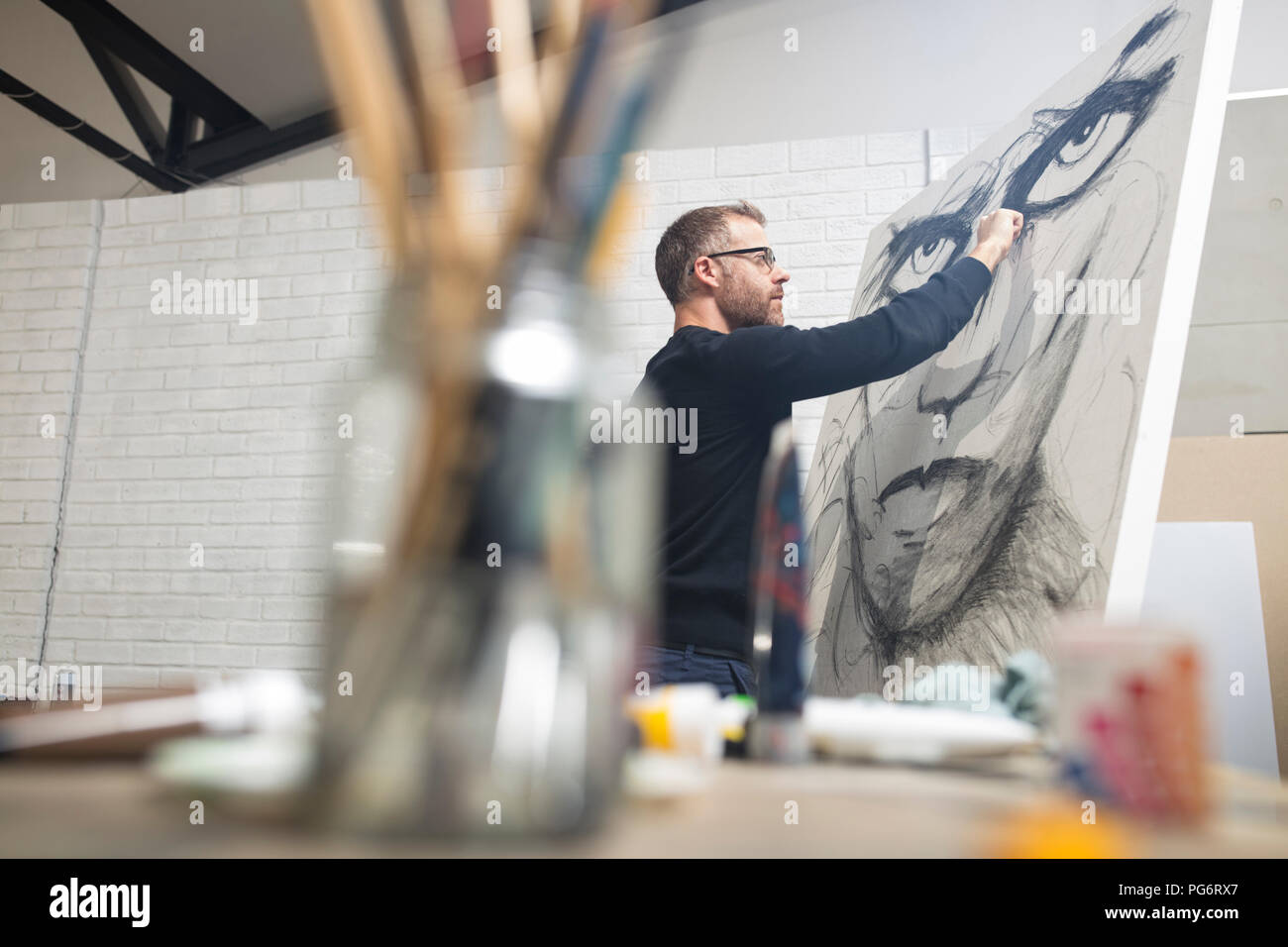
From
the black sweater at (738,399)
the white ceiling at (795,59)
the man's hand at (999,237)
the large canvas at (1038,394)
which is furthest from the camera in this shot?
the white ceiling at (795,59)

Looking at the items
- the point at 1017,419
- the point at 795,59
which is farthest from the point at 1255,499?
the point at 795,59

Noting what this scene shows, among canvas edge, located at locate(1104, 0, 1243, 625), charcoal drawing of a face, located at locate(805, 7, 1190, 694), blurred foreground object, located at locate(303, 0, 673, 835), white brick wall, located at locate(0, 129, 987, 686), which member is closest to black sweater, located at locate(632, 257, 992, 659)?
charcoal drawing of a face, located at locate(805, 7, 1190, 694)

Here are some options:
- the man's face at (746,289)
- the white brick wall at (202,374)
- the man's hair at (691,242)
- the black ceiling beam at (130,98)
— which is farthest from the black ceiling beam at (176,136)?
the man's face at (746,289)

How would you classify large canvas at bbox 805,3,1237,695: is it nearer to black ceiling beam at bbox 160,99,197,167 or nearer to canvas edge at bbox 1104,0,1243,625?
canvas edge at bbox 1104,0,1243,625

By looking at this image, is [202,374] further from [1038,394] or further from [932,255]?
[1038,394]

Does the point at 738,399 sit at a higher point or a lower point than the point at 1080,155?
lower

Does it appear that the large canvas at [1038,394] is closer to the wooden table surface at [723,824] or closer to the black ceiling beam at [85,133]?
the wooden table surface at [723,824]

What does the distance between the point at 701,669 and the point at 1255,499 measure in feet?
4.04

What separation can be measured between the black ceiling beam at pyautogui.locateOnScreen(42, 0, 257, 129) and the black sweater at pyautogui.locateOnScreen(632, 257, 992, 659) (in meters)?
2.65

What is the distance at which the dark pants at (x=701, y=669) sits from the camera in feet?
4.20

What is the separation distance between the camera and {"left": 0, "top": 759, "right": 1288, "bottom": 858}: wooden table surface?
250mm

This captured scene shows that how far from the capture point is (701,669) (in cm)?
129

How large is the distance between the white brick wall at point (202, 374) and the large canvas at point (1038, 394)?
1.15m
